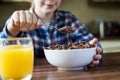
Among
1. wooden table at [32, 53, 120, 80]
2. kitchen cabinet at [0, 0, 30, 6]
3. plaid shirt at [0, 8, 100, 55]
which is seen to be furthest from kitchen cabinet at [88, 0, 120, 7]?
wooden table at [32, 53, 120, 80]

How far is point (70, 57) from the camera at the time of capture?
2.93ft

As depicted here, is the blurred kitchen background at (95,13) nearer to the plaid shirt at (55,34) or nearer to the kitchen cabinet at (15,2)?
the kitchen cabinet at (15,2)

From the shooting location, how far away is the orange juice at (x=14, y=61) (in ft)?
2.43

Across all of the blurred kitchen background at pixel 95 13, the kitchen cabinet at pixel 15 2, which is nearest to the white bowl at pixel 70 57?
the blurred kitchen background at pixel 95 13

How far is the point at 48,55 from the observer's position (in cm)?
93

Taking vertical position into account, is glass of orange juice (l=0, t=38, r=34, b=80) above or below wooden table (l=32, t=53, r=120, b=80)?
above

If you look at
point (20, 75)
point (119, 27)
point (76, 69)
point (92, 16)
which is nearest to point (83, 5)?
point (92, 16)

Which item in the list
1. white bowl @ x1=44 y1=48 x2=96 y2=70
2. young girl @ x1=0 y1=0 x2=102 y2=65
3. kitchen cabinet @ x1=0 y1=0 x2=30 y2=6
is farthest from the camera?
kitchen cabinet @ x1=0 y1=0 x2=30 y2=6

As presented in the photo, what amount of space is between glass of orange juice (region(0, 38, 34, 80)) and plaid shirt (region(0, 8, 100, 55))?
27.9 inches

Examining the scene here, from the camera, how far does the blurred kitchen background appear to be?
2.99 metres

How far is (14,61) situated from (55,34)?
0.84 m

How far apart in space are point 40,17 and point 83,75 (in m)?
0.81

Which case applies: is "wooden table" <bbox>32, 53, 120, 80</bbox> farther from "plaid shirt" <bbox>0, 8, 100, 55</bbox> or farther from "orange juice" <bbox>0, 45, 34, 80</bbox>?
"plaid shirt" <bbox>0, 8, 100, 55</bbox>

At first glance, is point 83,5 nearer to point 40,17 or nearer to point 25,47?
→ point 40,17
